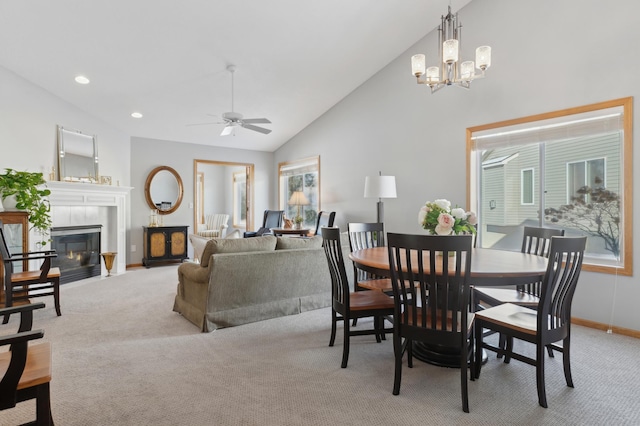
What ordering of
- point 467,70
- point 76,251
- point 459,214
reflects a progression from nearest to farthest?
point 459,214, point 467,70, point 76,251

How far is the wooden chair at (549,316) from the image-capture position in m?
2.00

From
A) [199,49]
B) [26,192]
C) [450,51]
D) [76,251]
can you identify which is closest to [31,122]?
[26,192]

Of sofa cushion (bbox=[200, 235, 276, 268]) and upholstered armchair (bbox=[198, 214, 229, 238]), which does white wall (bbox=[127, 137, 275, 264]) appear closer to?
upholstered armchair (bbox=[198, 214, 229, 238])

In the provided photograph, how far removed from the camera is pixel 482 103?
434 cm

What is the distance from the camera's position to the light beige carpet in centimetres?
193

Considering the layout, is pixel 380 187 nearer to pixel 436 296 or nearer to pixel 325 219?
pixel 325 219

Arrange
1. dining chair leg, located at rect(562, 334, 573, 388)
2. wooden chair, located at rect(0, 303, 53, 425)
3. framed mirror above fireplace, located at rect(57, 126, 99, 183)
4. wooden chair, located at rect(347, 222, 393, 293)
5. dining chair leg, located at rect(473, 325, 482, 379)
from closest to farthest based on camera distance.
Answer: wooden chair, located at rect(0, 303, 53, 425) → dining chair leg, located at rect(562, 334, 573, 388) → dining chair leg, located at rect(473, 325, 482, 379) → wooden chair, located at rect(347, 222, 393, 293) → framed mirror above fireplace, located at rect(57, 126, 99, 183)

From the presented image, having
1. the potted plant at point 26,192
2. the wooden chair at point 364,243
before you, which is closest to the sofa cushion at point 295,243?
the wooden chair at point 364,243

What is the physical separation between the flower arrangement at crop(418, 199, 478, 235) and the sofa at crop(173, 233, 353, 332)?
145 centimetres

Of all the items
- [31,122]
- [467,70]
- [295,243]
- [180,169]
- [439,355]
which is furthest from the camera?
[180,169]

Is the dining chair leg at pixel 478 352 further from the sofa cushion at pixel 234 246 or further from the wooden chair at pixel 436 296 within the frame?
the sofa cushion at pixel 234 246

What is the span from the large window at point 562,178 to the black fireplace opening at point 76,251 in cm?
600

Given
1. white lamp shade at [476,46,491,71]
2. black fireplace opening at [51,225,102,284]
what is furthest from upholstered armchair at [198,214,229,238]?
white lamp shade at [476,46,491,71]

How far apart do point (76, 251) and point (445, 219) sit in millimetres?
5799
